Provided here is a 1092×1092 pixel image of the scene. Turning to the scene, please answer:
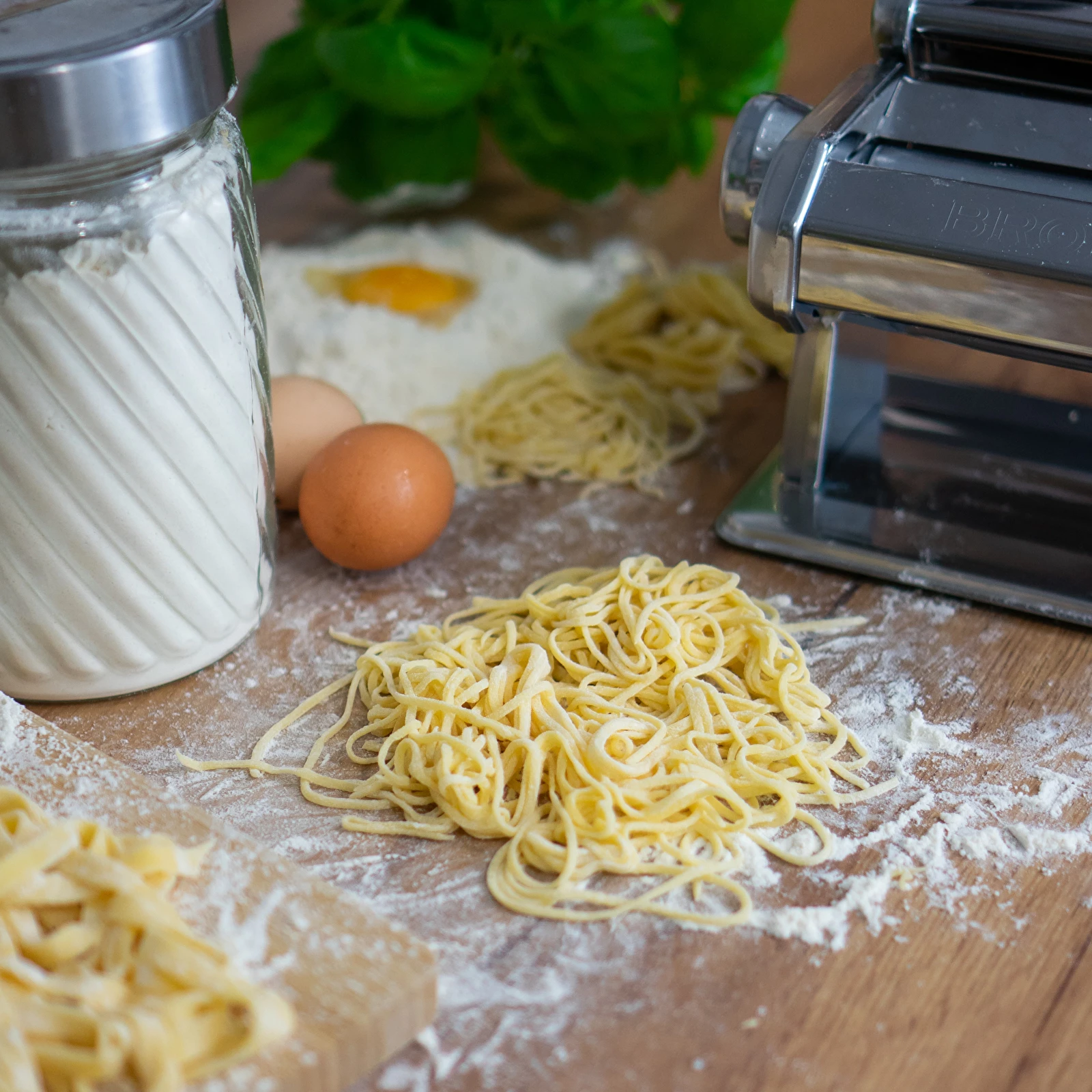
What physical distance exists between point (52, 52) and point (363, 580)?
1.69 ft

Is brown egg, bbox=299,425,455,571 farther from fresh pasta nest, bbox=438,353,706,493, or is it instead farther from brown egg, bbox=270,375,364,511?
fresh pasta nest, bbox=438,353,706,493

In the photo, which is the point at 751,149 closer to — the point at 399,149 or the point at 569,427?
the point at 569,427

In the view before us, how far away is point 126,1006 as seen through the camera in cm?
69

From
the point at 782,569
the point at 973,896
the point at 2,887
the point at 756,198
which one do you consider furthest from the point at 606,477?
the point at 2,887

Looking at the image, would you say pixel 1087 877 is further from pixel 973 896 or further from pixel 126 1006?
pixel 126 1006

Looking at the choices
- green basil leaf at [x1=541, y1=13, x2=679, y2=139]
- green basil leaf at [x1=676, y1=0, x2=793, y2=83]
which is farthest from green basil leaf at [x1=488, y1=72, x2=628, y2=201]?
green basil leaf at [x1=676, y1=0, x2=793, y2=83]

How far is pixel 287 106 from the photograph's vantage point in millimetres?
1439

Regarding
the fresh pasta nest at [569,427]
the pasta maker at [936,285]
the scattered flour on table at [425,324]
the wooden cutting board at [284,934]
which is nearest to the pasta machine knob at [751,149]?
the pasta maker at [936,285]

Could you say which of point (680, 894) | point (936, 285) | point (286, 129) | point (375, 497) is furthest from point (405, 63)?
point (680, 894)

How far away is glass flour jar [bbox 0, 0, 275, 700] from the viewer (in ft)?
2.66

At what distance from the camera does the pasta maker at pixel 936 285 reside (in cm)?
97

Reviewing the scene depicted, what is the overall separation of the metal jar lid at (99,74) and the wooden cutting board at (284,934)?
15.5 inches

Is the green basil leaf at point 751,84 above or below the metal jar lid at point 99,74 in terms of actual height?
below

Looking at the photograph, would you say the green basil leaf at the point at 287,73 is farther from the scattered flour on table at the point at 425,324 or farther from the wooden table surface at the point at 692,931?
the wooden table surface at the point at 692,931
